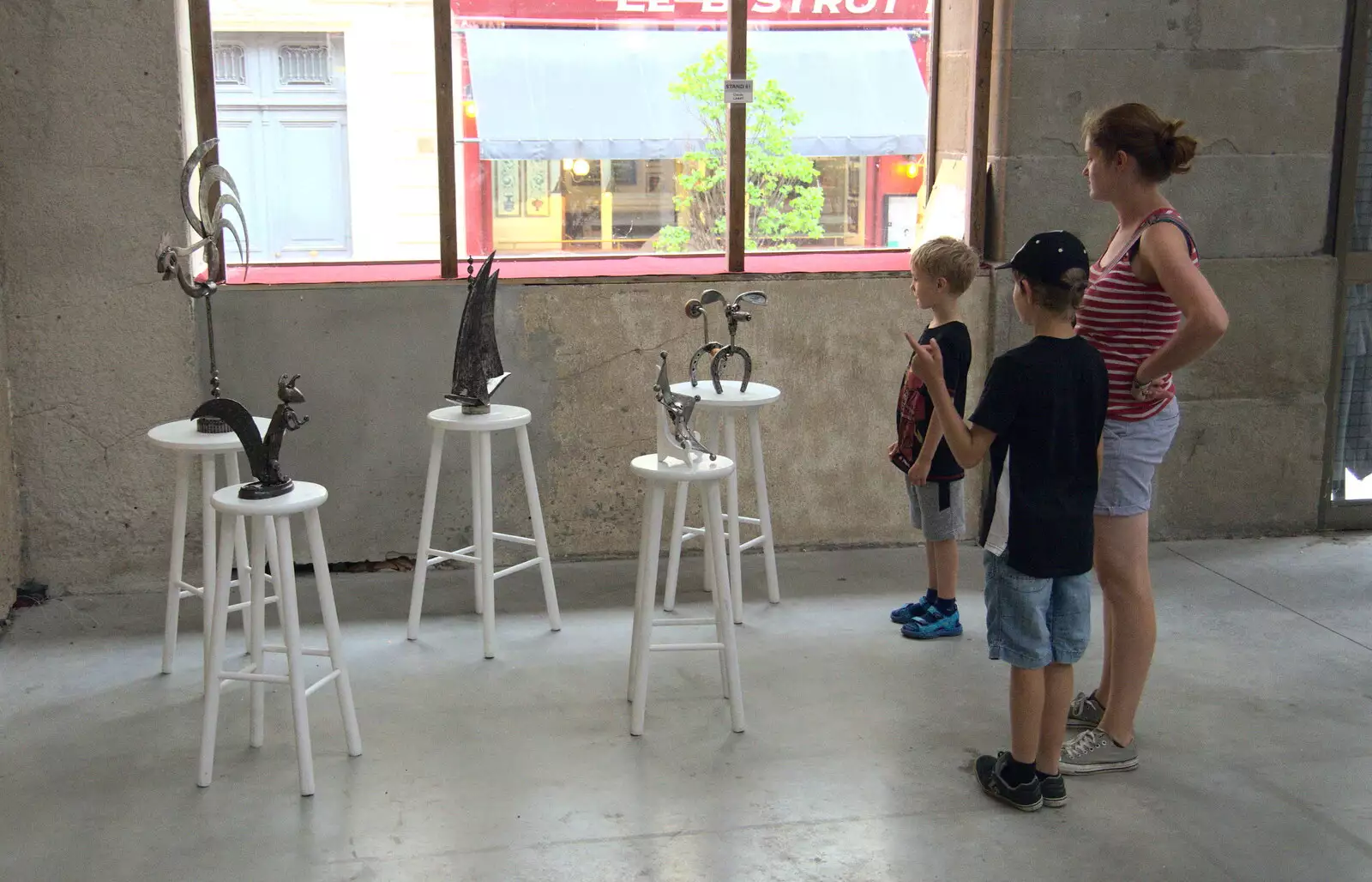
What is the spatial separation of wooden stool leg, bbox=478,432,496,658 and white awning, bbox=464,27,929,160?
134cm

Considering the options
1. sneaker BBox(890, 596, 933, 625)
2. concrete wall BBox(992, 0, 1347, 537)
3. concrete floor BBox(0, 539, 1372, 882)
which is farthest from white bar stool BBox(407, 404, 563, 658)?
concrete wall BBox(992, 0, 1347, 537)

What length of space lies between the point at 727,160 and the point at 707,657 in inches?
77.6

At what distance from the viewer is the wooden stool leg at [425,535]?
402 centimetres

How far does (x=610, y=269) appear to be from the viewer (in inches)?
193

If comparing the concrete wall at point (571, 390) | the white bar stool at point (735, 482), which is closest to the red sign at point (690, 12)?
the concrete wall at point (571, 390)

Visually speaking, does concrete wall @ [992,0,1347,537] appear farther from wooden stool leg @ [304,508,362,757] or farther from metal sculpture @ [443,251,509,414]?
wooden stool leg @ [304,508,362,757]

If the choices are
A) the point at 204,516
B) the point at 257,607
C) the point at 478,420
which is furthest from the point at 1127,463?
the point at 204,516

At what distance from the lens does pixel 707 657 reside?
3.96 m

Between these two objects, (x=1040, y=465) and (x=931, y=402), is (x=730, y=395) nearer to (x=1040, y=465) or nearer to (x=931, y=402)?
(x=931, y=402)

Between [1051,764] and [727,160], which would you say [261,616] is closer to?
[1051,764]

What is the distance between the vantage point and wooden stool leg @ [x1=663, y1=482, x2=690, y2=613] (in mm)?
3753

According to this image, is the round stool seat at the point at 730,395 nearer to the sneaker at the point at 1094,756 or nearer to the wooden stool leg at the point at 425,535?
the wooden stool leg at the point at 425,535

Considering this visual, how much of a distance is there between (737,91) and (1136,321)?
2255mm

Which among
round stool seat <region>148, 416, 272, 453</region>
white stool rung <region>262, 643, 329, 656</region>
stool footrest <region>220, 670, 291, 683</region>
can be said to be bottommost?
stool footrest <region>220, 670, 291, 683</region>
